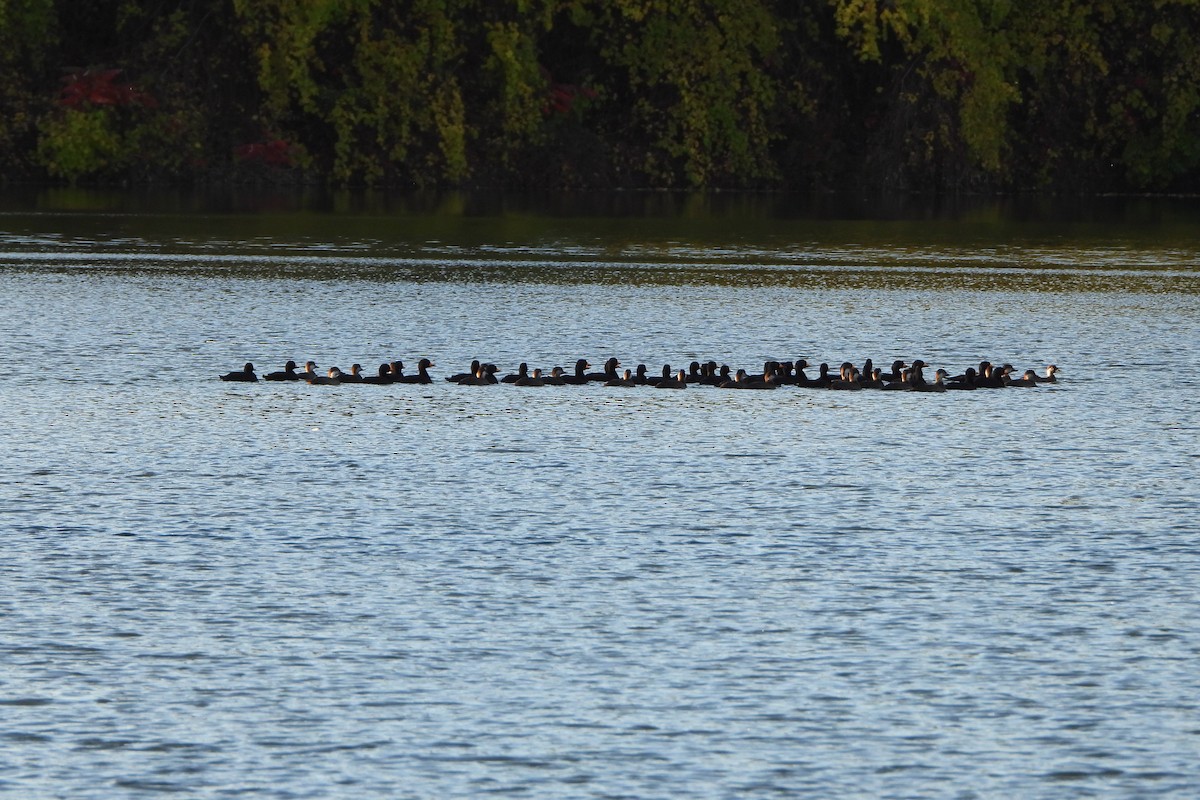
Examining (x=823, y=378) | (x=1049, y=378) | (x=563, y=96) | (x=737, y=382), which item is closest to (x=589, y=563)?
(x=737, y=382)

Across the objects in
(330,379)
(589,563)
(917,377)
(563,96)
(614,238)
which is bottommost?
(589,563)

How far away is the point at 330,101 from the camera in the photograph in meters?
63.8

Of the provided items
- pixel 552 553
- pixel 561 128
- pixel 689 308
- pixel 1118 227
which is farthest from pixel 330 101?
pixel 552 553

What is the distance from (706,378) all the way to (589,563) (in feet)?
35.6

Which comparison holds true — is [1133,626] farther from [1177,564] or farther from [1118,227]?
[1118,227]

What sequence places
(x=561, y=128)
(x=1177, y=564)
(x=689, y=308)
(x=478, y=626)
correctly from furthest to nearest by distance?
(x=561, y=128), (x=689, y=308), (x=1177, y=564), (x=478, y=626)

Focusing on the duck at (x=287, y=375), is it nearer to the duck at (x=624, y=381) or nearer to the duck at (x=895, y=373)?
the duck at (x=624, y=381)

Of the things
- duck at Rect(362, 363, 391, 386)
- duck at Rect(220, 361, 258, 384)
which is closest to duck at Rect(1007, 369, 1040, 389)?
duck at Rect(362, 363, 391, 386)

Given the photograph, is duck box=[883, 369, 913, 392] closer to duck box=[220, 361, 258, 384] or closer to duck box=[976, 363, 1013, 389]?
duck box=[976, 363, 1013, 389]

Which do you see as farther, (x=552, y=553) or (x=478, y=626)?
(x=552, y=553)

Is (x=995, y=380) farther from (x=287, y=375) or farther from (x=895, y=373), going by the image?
(x=287, y=375)

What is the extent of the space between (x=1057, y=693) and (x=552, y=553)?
473cm

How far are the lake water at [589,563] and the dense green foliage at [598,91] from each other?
92.5 feet

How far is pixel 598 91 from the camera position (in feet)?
225
